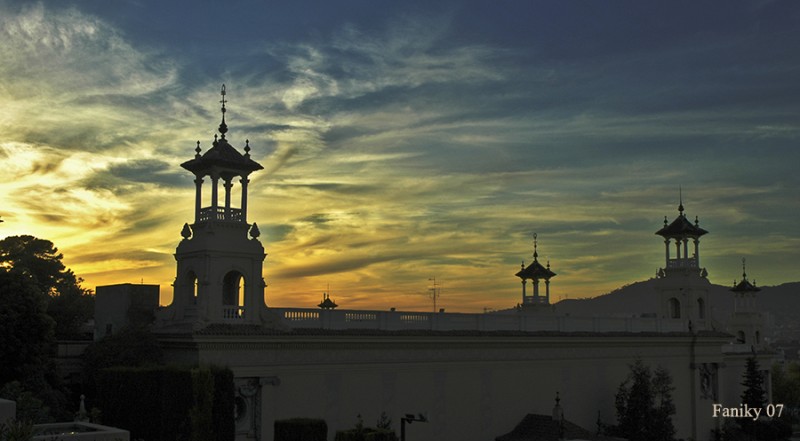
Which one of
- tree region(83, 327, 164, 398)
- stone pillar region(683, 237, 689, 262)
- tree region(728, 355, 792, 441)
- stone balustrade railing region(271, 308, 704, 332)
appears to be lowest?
tree region(728, 355, 792, 441)

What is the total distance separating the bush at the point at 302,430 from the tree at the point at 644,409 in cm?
2558

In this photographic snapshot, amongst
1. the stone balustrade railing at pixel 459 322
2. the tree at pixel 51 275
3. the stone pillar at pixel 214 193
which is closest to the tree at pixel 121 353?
the stone balustrade railing at pixel 459 322

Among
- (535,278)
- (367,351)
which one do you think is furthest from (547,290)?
(367,351)

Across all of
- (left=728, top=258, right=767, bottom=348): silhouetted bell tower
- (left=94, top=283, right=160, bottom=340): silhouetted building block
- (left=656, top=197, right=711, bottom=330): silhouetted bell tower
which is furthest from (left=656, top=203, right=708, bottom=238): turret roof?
(left=94, top=283, right=160, bottom=340): silhouetted building block

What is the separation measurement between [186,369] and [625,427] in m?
31.0

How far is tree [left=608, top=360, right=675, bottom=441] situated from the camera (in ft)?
177

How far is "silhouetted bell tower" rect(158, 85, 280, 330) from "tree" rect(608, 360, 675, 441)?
1047 inches

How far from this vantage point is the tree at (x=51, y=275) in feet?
192

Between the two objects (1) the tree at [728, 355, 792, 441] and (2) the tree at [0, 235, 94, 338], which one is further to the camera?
(1) the tree at [728, 355, 792, 441]

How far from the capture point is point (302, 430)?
117 ft

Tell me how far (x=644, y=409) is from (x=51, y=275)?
182ft

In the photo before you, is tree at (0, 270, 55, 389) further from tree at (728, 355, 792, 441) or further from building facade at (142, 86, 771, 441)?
tree at (728, 355, 792, 441)

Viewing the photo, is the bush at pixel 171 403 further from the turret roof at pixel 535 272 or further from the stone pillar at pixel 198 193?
the turret roof at pixel 535 272

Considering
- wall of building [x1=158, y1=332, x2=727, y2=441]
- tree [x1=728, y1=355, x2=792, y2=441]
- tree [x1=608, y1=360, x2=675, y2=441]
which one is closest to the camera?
wall of building [x1=158, y1=332, x2=727, y2=441]
